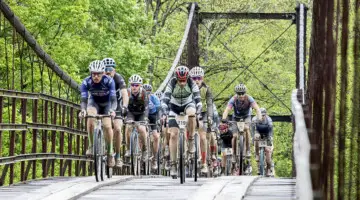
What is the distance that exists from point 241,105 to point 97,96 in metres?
6.75

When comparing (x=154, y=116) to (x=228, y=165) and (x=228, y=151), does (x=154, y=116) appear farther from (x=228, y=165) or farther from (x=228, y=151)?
(x=228, y=151)

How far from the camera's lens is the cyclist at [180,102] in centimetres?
1536

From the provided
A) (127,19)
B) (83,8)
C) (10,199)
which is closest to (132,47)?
(127,19)

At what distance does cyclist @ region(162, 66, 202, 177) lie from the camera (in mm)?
15359

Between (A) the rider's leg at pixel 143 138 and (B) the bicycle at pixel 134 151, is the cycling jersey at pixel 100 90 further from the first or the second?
(B) the bicycle at pixel 134 151

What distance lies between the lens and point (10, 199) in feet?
35.9

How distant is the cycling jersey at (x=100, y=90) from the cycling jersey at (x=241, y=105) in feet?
21.1

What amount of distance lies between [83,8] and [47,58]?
66.4 feet

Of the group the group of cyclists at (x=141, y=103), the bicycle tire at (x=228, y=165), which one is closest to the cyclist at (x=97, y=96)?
the group of cyclists at (x=141, y=103)

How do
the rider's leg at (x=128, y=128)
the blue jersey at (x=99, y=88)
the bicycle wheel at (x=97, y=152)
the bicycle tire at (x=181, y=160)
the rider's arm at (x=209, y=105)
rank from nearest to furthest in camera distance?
1. the bicycle wheel at (x=97, y=152)
2. the bicycle tire at (x=181, y=160)
3. the blue jersey at (x=99, y=88)
4. the rider's arm at (x=209, y=105)
5. the rider's leg at (x=128, y=128)

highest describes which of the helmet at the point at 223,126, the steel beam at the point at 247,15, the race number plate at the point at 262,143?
the steel beam at the point at 247,15

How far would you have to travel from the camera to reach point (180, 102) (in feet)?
51.7

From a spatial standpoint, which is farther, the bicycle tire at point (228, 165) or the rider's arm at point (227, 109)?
the bicycle tire at point (228, 165)

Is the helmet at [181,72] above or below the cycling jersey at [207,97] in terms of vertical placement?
above
